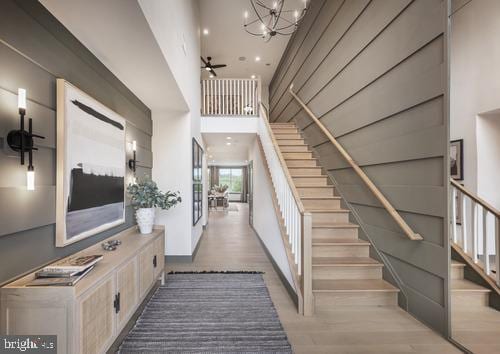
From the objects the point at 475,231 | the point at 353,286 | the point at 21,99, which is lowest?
the point at 353,286

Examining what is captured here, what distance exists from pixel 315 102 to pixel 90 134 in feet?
13.1

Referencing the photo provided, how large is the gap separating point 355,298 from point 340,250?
668 mm

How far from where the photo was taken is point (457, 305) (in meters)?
2.07

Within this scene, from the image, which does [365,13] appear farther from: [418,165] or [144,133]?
[144,133]

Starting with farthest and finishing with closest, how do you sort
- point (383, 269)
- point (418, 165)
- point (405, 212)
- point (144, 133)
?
point (144, 133), point (383, 269), point (405, 212), point (418, 165)

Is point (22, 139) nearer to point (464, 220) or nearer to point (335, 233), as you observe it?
point (464, 220)

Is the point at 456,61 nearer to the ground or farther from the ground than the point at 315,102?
nearer to the ground

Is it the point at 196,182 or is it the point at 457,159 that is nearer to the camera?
the point at 457,159

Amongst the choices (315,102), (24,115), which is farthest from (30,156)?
(315,102)

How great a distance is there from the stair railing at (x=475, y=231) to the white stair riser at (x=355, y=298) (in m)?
0.86

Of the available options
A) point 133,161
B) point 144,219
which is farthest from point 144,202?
point 133,161

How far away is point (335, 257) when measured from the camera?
3.20 m

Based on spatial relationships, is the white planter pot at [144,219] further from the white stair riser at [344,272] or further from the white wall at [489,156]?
the white wall at [489,156]

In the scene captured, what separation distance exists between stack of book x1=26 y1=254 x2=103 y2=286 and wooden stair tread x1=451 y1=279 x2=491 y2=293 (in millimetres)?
2866
